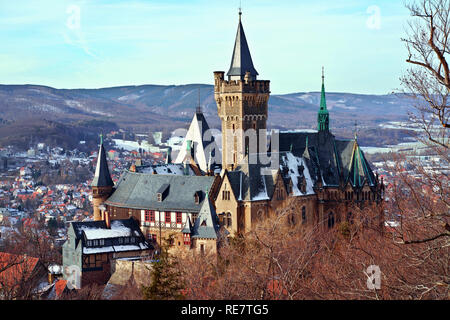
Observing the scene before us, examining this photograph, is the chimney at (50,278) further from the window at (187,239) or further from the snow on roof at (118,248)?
the window at (187,239)

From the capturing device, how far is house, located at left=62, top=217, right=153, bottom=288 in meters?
70.1

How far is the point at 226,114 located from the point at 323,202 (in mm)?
15074

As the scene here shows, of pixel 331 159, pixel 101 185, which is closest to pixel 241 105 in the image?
pixel 331 159

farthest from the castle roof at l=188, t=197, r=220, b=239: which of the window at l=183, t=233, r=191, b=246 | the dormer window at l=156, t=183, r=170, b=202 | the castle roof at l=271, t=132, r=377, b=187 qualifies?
the castle roof at l=271, t=132, r=377, b=187

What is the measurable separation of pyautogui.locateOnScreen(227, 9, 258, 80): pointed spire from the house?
70.2 feet

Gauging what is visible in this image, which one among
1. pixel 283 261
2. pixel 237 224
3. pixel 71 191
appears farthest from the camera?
pixel 71 191

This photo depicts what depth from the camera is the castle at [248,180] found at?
235ft

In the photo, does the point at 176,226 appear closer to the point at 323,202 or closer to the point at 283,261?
the point at 323,202

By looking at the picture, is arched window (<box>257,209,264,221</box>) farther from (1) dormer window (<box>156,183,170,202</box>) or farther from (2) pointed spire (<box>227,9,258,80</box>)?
(2) pointed spire (<box>227,9,258,80</box>)

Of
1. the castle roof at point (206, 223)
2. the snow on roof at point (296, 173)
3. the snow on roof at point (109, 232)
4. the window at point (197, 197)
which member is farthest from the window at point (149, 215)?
the snow on roof at point (296, 173)

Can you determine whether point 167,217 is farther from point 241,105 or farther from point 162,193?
point 241,105
